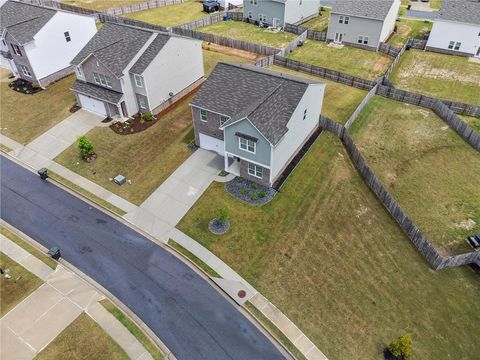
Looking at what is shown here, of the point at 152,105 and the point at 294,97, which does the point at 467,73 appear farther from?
the point at 152,105

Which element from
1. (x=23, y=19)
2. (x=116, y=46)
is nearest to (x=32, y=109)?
(x=23, y=19)

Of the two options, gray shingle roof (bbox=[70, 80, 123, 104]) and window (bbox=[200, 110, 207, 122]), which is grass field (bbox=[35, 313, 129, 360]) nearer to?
window (bbox=[200, 110, 207, 122])

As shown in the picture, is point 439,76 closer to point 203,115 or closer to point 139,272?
point 203,115

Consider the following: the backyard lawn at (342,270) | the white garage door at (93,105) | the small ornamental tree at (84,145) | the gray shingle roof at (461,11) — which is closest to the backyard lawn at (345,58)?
the gray shingle roof at (461,11)

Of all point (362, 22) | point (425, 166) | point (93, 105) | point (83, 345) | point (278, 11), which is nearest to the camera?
point (83, 345)

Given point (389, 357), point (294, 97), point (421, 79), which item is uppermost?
point (294, 97)

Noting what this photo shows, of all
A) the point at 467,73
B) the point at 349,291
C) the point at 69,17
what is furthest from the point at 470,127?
the point at 69,17

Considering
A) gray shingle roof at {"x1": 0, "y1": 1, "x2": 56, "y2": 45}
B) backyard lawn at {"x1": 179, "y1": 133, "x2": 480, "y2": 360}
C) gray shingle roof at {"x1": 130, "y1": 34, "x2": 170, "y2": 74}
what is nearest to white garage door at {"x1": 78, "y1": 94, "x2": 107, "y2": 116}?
gray shingle roof at {"x1": 130, "y1": 34, "x2": 170, "y2": 74}
